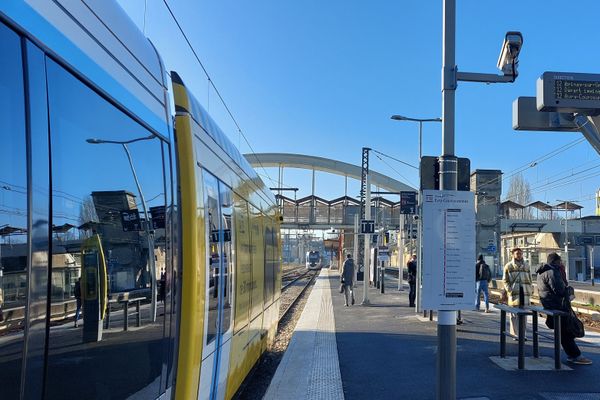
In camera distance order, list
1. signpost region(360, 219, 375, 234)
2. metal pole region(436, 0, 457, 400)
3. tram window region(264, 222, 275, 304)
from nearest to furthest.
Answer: metal pole region(436, 0, 457, 400)
tram window region(264, 222, 275, 304)
signpost region(360, 219, 375, 234)

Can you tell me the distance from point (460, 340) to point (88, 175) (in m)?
10.2

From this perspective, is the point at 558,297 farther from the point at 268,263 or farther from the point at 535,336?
the point at 268,263

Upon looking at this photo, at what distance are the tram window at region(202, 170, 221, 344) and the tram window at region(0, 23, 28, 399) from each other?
7.87 feet

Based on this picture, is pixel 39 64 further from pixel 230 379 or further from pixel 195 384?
pixel 230 379

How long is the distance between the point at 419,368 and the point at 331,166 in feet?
205

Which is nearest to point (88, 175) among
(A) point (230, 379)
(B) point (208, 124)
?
(B) point (208, 124)

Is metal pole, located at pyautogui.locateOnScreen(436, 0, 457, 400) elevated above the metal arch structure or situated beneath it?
situated beneath

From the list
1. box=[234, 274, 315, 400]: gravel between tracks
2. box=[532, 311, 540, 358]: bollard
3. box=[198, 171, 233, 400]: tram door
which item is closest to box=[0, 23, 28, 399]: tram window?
box=[198, 171, 233, 400]: tram door

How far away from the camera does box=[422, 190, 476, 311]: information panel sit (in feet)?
19.1

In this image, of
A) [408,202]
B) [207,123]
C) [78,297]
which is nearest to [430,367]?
[207,123]

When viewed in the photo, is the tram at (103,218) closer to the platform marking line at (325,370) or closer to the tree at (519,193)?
the platform marking line at (325,370)

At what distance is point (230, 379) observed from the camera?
608 centimetres

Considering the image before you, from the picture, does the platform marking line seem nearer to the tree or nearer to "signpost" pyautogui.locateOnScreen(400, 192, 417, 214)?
"signpost" pyautogui.locateOnScreen(400, 192, 417, 214)

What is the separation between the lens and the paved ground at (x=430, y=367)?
24.8ft
